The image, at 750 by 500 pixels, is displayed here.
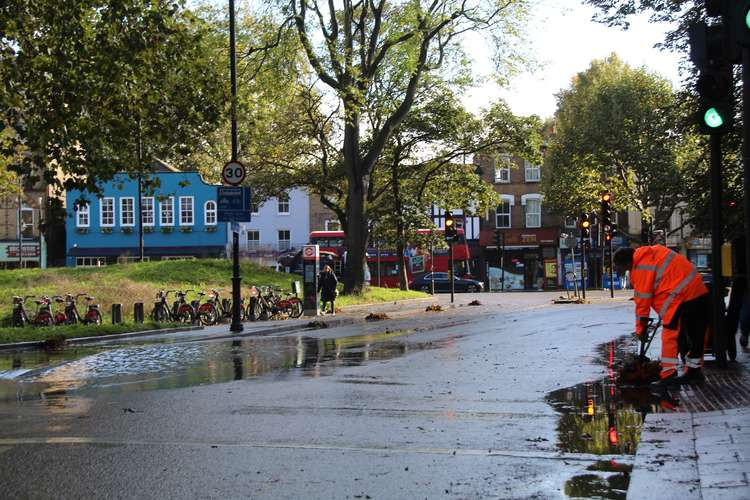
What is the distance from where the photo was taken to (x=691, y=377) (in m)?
8.42

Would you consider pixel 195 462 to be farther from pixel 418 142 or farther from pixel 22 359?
pixel 418 142

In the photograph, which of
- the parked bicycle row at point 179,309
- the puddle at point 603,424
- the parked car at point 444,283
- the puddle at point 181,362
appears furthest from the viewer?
the parked car at point 444,283

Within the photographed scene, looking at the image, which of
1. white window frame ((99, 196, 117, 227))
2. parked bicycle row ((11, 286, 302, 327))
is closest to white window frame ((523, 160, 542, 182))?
white window frame ((99, 196, 117, 227))

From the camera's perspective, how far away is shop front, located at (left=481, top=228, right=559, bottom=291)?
216 ft

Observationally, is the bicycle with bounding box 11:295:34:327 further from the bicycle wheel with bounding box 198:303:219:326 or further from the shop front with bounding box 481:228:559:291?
the shop front with bounding box 481:228:559:291

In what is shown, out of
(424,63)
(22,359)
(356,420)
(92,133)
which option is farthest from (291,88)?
(356,420)

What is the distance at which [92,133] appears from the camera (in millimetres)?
14703

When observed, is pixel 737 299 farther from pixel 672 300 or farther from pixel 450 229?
pixel 450 229

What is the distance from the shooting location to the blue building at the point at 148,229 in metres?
63.5

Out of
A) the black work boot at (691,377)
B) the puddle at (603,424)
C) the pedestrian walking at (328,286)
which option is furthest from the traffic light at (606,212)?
the black work boot at (691,377)

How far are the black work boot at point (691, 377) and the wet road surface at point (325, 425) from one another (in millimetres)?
699

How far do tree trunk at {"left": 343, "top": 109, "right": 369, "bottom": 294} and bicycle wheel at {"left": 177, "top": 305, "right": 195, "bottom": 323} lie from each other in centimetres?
1064

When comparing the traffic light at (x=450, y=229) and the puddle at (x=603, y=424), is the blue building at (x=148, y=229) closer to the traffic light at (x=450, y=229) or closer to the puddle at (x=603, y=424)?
the traffic light at (x=450, y=229)

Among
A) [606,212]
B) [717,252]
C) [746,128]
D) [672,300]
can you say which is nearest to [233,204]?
[717,252]
